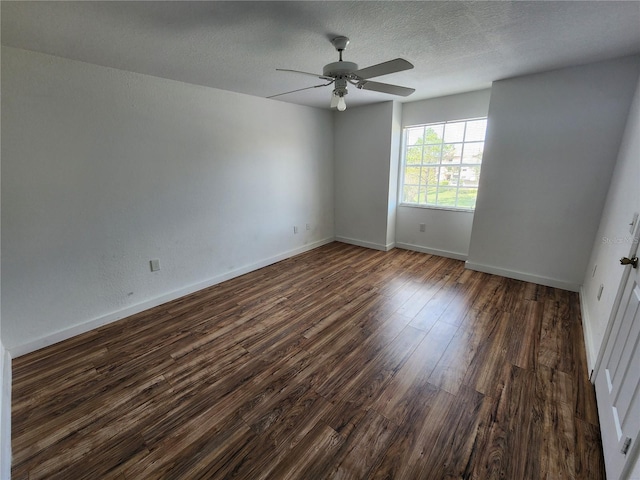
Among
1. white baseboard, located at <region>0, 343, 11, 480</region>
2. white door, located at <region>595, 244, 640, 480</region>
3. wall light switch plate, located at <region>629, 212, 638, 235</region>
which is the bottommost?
white baseboard, located at <region>0, 343, 11, 480</region>

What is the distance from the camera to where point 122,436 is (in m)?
1.54

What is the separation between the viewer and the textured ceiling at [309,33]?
1570 mm

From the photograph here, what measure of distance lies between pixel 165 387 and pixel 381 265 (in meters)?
2.95

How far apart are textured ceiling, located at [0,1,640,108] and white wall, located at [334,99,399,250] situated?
61.6 inches

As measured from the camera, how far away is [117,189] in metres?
2.53

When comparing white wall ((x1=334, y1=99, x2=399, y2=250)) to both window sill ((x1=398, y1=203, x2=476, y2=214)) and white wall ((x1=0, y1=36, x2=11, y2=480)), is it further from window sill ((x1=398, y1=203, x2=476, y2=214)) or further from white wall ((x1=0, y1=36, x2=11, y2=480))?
white wall ((x1=0, y1=36, x2=11, y2=480))

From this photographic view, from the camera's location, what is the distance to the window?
3.83m

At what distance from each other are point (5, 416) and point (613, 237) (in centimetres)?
428

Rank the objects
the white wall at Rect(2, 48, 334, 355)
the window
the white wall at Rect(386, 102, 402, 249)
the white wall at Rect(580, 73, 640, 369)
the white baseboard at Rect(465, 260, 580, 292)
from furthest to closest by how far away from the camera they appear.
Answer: the white wall at Rect(386, 102, 402, 249) < the window < the white baseboard at Rect(465, 260, 580, 292) < the white wall at Rect(2, 48, 334, 355) < the white wall at Rect(580, 73, 640, 369)

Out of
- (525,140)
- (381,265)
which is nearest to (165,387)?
(381,265)

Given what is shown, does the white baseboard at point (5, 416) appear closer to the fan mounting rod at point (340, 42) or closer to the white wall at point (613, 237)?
the fan mounting rod at point (340, 42)

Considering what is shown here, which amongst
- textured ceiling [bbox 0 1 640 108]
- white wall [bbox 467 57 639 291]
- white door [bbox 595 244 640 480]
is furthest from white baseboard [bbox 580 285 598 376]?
textured ceiling [bbox 0 1 640 108]

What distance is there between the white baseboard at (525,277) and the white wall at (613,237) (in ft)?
1.04

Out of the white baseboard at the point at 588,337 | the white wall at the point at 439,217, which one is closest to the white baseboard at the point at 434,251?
the white wall at the point at 439,217
